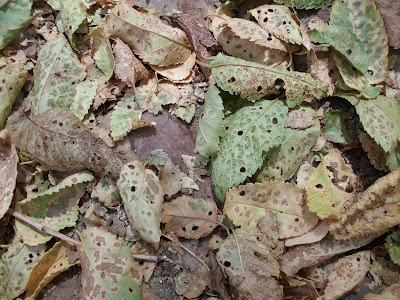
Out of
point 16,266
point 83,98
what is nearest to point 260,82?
point 83,98

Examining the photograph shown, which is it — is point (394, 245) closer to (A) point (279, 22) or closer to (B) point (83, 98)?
(A) point (279, 22)

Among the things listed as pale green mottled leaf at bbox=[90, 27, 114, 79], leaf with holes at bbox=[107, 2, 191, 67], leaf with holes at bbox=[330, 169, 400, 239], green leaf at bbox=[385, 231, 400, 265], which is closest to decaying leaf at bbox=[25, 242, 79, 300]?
pale green mottled leaf at bbox=[90, 27, 114, 79]

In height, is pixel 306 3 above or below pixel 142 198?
above

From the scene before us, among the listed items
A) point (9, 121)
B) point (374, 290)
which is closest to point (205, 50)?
point (9, 121)

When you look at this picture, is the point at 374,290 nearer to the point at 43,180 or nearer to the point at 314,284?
the point at 314,284

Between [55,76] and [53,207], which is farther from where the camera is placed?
[55,76]

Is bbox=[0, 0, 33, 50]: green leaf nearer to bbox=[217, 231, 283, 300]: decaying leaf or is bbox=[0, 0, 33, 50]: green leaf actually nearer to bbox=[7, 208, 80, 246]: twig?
bbox=[7, 208, 80, 246]: twig

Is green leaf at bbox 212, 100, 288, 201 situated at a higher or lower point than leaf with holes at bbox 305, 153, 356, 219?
higher
